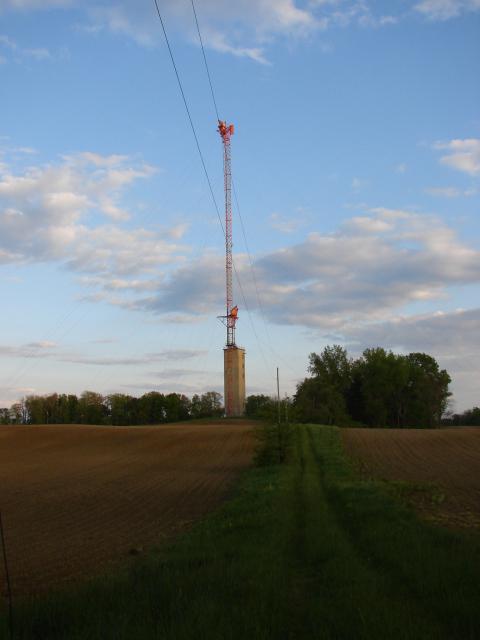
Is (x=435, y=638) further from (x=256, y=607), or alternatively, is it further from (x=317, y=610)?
(x=256, y=607)

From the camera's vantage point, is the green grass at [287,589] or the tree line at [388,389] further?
the tree line at [388,389]

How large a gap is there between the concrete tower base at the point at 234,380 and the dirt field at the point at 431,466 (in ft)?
79.4

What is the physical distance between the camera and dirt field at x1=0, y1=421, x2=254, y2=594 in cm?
1374

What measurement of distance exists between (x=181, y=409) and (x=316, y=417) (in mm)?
55264

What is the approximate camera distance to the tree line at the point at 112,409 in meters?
146

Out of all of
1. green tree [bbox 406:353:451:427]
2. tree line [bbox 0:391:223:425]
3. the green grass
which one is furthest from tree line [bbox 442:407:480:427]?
the green grass

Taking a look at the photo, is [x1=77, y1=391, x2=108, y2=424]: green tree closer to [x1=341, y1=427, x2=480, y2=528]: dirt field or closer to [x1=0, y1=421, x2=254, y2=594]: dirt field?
[x1=0, y1=421, x2=254, y2=594]: dirt field

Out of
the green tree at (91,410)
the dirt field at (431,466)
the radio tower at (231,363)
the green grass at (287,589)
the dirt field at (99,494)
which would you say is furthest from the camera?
the green tree at (91,410)

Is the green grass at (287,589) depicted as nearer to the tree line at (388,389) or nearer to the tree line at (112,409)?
the tree line at (388,389)

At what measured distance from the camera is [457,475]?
1149 inches

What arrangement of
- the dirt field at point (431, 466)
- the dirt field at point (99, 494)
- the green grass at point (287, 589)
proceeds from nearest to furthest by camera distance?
the green grass at point (287, 589) < the dirt field at point (99, 494) < the dirt field at point (431, 466)

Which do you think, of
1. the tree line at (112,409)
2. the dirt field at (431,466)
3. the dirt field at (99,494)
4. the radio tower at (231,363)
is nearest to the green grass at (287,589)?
the dirt field at (99,494)

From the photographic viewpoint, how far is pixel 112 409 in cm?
15325

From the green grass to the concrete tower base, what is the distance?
68994mm
